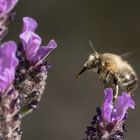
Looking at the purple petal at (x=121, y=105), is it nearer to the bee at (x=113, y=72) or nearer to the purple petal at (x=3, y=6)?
the bee at (x=113, y=72)

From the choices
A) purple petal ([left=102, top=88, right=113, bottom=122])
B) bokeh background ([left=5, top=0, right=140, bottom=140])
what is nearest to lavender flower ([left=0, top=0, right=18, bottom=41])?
purple petal ([left=102, top=88, right=113, bottom=122])

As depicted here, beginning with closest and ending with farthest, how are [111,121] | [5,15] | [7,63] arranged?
1. [7,63]
2. [5,15]
3. [111,121]

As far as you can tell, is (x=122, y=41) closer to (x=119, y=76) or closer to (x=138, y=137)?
(x=138, y=137)

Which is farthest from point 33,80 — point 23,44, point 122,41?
point 122,41

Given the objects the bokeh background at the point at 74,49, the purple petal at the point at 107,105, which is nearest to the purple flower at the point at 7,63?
the purple petal at the point at 107,105

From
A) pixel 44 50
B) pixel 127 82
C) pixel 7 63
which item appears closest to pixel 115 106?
pixel 127 82

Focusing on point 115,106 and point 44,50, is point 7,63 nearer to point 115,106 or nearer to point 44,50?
point 44,50
